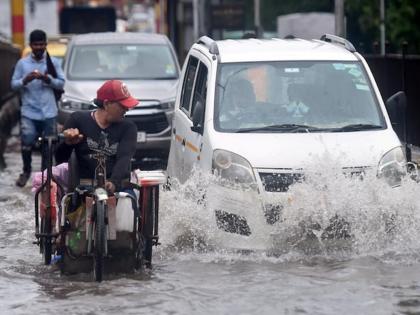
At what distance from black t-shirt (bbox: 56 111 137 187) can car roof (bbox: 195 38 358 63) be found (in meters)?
2.13

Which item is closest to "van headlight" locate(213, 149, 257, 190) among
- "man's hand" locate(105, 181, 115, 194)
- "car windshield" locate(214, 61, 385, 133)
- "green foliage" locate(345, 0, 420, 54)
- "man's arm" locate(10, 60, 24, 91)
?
"car windshield" locate(214, 61, 385, 133)

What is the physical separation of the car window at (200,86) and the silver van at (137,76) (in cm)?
481

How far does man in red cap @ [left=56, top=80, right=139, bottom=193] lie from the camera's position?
9375 mm

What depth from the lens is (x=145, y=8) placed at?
374 feet

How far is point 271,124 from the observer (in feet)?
35.4

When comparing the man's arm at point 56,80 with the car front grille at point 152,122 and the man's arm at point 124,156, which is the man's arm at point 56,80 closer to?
the car front grille at point 152,122

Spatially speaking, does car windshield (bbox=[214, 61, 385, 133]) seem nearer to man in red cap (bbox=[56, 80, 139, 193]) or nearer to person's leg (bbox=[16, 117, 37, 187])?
man in red cap (bbox=[56, 80, 139, 193])

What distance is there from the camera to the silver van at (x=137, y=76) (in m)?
16.9

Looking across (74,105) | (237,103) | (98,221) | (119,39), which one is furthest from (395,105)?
(119,39)

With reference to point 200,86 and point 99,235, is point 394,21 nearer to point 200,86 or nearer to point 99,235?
point 200,86

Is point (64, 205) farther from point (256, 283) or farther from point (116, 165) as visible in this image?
point (256, 283)

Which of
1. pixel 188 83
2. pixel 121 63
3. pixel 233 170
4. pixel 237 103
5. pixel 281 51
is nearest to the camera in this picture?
pixel 233 170

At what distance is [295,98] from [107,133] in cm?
231

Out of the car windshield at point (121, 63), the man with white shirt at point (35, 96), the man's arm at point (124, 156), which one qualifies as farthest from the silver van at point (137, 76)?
the man's arm at point (124, 156)
